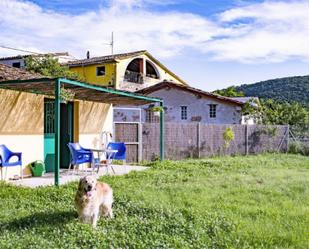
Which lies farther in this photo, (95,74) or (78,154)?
(95,74)

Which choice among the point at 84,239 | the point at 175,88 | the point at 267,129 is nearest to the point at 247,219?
the point at 84,239

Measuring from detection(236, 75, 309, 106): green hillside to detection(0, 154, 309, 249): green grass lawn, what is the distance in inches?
1384

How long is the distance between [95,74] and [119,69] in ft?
6.28

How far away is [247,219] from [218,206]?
932 mm

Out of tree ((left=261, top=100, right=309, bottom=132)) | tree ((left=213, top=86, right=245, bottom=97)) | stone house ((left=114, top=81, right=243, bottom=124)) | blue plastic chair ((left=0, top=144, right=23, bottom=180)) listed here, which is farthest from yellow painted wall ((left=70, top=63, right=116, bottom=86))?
blue plastic chair ((left=0, top=144, right=23, bottom=180))

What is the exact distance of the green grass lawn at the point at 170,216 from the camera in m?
5.60

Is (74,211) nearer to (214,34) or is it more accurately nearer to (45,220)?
(45,220)

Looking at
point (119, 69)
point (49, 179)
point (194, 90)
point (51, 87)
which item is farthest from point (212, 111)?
point (51, 87)

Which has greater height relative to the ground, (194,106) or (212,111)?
(194,106)

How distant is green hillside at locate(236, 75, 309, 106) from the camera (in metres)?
44.2

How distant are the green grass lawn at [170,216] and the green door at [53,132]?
242cm

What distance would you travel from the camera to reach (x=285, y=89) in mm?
46219

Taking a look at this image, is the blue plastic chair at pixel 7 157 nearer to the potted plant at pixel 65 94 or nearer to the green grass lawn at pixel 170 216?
the green grass lawn at pixel 170 216

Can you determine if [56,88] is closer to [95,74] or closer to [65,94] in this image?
[65,94]
